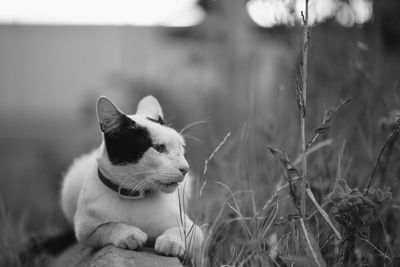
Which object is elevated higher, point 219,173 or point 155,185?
point 155,185

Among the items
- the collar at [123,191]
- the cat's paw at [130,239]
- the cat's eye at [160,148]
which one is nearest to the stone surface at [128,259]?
the cat's paw at [130,239]

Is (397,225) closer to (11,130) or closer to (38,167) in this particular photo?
(38,167)

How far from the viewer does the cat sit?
1.23 m

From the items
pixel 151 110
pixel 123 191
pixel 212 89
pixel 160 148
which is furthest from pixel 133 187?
pixel 212 89

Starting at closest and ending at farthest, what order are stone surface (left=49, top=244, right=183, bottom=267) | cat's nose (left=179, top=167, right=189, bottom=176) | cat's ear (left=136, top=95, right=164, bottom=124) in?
stone surface (left=49, top=244, right=183, bottom=267) < cat's nose (left=179, top=167, right=189, bottom=176) < cat's ear (left=136, top=95, right=164, bottom=124)

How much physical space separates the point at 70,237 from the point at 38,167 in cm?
260

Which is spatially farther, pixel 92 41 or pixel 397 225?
pixel 92 41

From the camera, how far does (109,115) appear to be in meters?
1.25

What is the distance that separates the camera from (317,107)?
2.09m

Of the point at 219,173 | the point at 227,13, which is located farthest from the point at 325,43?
the point at 227,13

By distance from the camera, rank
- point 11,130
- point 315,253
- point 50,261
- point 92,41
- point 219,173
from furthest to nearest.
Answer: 1. point 92,41
2. point 11,130
3. point 219,173
4. point 50,261
5. point 315,253

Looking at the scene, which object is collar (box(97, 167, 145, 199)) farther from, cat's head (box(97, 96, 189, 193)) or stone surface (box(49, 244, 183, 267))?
stone surface (box(49, 244, 183, 267))

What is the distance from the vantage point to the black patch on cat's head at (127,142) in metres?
1.25

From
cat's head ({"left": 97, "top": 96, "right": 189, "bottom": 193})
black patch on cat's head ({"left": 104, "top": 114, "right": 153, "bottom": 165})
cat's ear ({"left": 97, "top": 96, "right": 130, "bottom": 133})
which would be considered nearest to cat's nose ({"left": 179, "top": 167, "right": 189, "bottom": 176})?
cat's head ({"left": 97, "top": 96, "right": 189, "bottom": 193})
